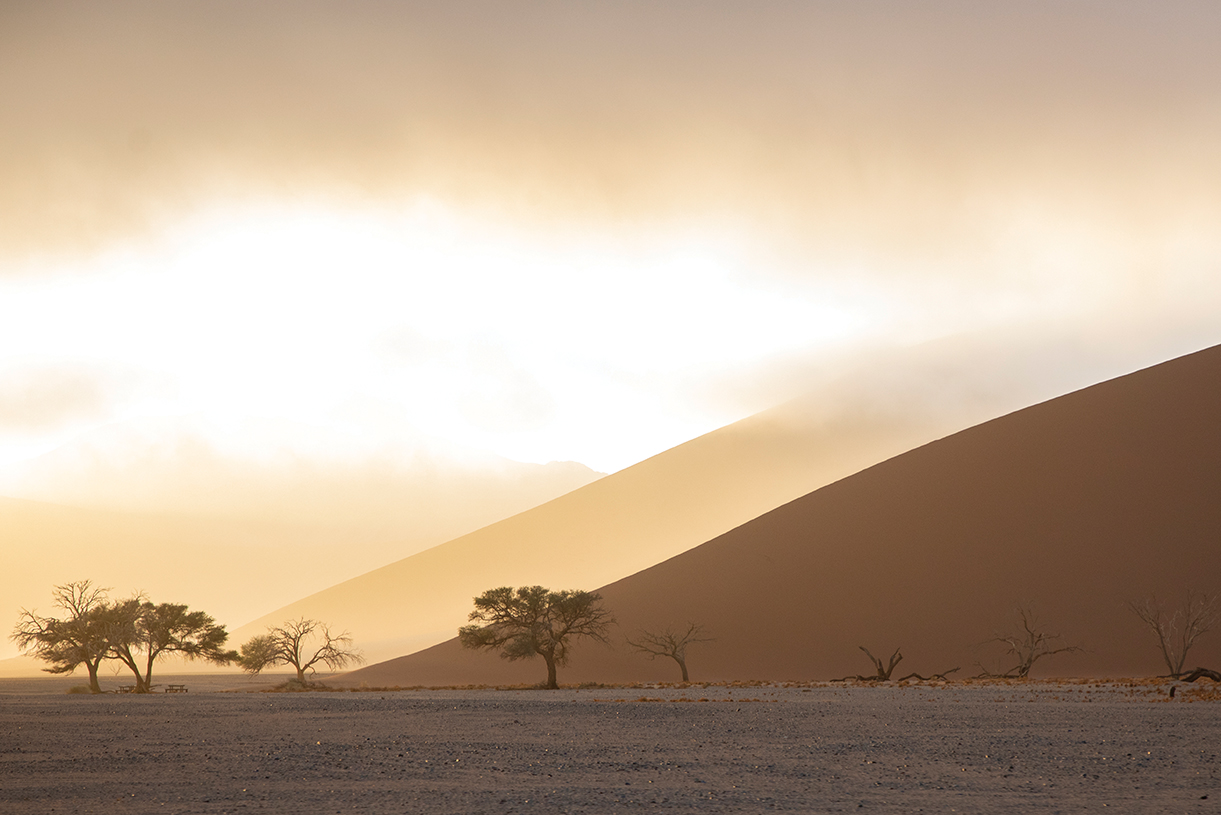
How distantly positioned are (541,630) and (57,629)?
25737 millimetres

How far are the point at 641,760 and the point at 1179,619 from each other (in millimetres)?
38849

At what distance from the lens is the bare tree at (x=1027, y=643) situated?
1654 inches

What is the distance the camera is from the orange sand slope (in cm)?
13938

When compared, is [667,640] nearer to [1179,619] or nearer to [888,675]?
[888,675]

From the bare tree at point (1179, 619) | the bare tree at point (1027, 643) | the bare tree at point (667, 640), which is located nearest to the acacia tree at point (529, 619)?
the bare tree at point (667, 640)

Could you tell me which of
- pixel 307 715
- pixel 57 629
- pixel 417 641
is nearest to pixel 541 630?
pixel 307 715

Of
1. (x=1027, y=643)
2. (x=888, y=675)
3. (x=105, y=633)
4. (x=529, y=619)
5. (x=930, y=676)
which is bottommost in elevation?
(x=930, y=676)

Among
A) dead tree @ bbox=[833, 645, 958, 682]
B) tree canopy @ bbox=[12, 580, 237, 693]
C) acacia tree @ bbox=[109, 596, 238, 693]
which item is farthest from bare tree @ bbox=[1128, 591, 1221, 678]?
tree canopy @ bbox=[12, 580, 237, 693]

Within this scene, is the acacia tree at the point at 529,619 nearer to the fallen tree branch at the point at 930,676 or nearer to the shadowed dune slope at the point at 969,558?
the shadowed dune slope at the point at 969,558

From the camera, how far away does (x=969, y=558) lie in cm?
5381

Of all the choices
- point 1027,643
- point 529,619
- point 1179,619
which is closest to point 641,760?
point 529,619

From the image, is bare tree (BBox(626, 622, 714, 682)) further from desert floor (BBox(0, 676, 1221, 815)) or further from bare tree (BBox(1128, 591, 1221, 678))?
desert floor (BBox(0, 676, 1221, 815))

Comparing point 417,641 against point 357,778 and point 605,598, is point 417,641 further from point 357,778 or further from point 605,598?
point 357,778

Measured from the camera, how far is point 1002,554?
52.9 metres
